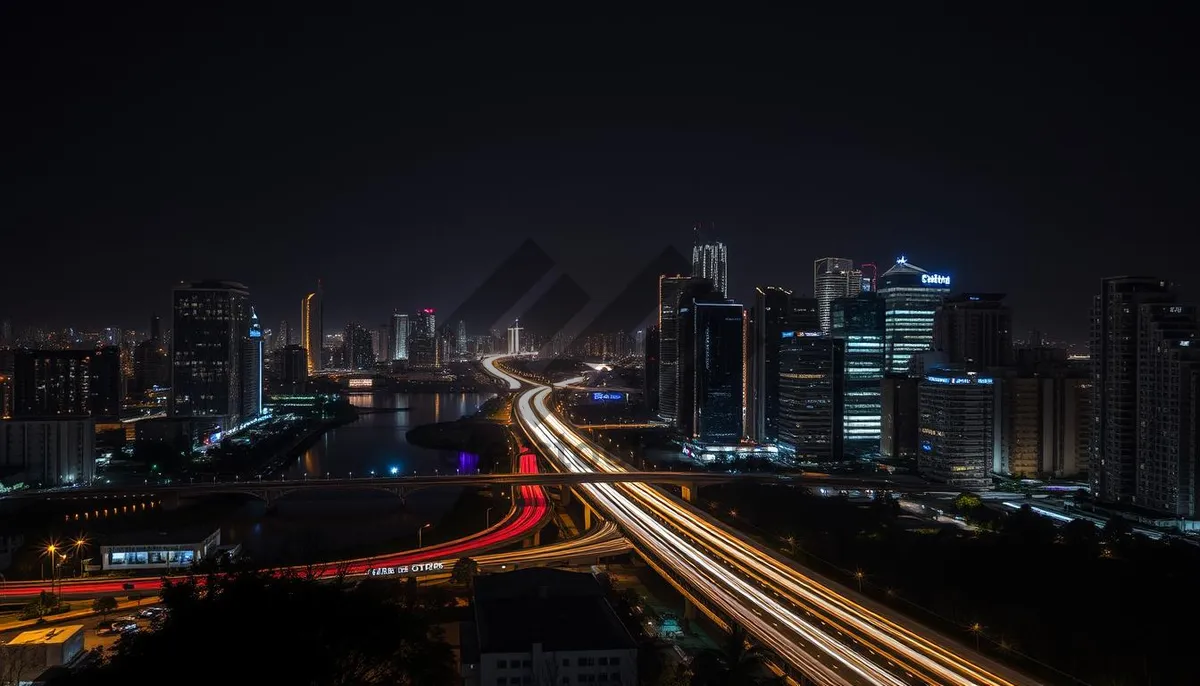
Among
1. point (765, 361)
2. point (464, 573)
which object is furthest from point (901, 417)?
point (464, 573)

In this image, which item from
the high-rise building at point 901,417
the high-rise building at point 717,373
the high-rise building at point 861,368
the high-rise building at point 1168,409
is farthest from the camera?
the high-rise building at point 717,373

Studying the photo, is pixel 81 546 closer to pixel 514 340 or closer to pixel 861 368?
pixel 861 368

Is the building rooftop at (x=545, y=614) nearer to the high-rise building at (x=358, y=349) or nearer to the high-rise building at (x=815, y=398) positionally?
the high-rise building at (x=815, y=398)

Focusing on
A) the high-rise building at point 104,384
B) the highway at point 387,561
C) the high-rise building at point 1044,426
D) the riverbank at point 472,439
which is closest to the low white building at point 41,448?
the high-rise building at point 104,384

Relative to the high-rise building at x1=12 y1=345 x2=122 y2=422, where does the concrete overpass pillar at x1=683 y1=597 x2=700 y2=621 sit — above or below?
below

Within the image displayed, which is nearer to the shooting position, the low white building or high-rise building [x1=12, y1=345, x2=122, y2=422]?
the low white building

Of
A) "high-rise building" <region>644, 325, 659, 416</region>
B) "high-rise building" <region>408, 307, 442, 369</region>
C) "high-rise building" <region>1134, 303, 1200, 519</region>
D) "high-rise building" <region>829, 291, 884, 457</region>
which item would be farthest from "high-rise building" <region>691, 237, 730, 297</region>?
"high-rise building" <region>408, 307, 442, 369</region>

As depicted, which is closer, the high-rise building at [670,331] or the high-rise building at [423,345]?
the high-rise building at [670,331]

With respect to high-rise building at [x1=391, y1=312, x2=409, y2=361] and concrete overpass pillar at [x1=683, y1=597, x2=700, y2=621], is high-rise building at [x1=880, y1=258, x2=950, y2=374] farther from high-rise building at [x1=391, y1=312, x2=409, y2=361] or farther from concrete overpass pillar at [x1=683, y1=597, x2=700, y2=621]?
high-rise building at [x1=391, y1=312, x2=409, y2=361]
